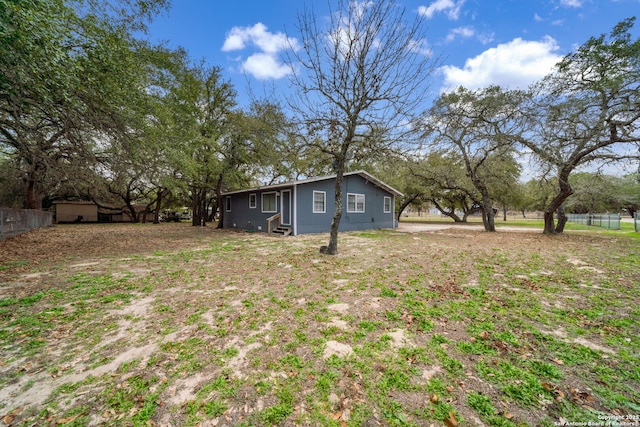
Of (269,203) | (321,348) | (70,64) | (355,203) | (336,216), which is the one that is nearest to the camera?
(321,348)

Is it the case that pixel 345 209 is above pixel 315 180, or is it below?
below

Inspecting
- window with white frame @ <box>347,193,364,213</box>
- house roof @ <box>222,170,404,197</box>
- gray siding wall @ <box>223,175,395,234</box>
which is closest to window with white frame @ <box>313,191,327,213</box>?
gray siding wall @ <box>223,175,395,234</box>

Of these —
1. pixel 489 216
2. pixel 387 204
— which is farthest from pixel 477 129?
pixel 387 204

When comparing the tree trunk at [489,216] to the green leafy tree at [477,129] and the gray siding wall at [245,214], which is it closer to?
the green leafy tree at [477,129]

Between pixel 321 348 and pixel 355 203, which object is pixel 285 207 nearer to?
pixel 355 203

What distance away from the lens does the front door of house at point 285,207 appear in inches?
503

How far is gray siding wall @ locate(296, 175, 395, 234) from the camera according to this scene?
12.7 meters

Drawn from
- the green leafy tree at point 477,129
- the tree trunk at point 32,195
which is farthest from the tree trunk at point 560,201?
the tree trunk at point 32,195

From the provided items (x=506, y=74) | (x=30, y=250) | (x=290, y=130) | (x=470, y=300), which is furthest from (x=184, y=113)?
(x=506, y=74)

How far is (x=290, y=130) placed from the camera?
7.64 meters

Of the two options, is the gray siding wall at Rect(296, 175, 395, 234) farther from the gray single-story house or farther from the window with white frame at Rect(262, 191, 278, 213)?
the window with white frame at Rect(262, 191, 278, 213)

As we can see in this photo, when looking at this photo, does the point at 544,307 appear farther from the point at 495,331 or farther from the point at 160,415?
the point at 160,415

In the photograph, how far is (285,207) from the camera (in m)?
13.1

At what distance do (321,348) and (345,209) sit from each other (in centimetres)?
1195
